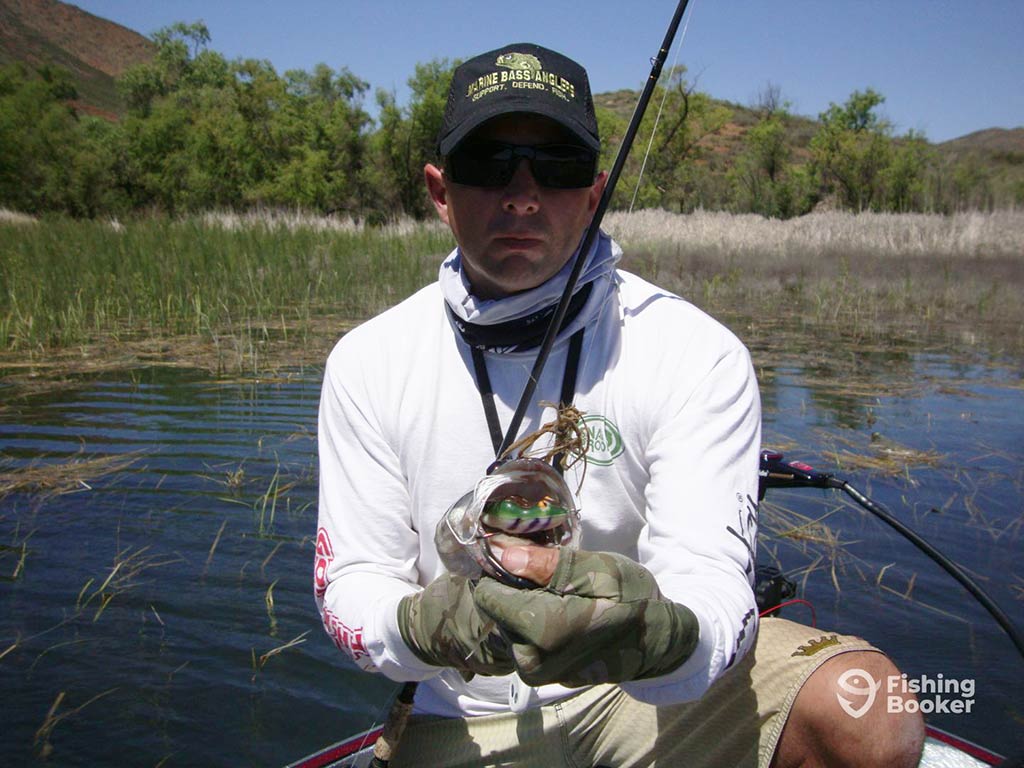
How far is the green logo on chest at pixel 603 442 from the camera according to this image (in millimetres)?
1964

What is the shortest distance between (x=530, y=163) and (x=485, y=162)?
4.3 inches

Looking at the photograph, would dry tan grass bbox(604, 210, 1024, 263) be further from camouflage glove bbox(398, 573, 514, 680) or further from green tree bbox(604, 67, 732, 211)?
camouflage glove bbox(398, 573, 514, 680)

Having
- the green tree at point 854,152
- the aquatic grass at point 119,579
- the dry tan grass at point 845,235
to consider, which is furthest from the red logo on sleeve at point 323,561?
the green tree at point 854,152

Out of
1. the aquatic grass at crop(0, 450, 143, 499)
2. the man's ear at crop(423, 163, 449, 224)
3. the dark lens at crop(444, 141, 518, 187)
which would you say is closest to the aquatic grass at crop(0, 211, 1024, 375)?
the aquatic grass at crop(0, 450, 143, 499)

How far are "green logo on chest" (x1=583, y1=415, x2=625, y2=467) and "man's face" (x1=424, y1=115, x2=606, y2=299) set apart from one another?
0.38m

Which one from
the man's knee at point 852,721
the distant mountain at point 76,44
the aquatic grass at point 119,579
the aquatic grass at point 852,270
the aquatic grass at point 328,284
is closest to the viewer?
the man's knee at point 852,721

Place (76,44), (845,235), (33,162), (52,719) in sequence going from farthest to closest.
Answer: (76,44), (33,162), (845,235), (52,719)

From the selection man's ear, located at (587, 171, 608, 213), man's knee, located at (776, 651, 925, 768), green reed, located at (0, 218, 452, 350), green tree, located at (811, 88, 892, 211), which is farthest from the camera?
green tree, located at (811, 88, 892, 211)

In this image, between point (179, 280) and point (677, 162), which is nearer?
point (179, 280)

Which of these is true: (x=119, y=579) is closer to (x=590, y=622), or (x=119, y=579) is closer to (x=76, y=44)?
(x=590, y=622)

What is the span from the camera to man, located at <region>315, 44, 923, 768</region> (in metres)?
1.77

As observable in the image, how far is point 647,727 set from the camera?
202 centimetres

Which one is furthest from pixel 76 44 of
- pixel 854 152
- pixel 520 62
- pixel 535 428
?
pixel 535 428

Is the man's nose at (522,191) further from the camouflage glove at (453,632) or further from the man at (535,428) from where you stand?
the camouflage glove at (453,632)
